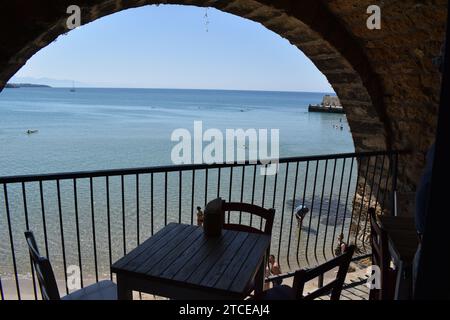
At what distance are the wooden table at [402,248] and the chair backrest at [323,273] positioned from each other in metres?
0.45

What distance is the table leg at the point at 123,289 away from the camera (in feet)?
5.95

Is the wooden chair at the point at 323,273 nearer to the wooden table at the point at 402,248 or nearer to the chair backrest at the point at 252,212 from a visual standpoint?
the wooden table at the point at 402,248

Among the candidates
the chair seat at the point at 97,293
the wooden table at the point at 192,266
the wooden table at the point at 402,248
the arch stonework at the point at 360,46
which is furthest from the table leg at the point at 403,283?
the chair seat at the point at 97,293

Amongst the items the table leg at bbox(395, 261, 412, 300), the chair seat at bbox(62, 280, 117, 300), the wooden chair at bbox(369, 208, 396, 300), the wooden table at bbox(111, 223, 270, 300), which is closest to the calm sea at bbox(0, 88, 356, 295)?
the chair seat at bbox(62, 280, 117, 300)

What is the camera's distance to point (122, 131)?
3522 centimetres

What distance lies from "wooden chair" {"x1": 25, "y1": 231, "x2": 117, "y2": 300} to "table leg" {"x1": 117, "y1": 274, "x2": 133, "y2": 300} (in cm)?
28

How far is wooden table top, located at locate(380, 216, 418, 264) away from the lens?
195 centimetres

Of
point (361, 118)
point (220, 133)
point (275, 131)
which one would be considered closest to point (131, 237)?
point (361, 118)

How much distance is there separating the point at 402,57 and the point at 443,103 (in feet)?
10.5

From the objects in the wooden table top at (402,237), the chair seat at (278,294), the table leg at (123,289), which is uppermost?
the wooden table top at (402,237)

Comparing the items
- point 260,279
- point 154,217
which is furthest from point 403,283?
point 154,217

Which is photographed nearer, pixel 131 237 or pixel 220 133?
pixel 131 237

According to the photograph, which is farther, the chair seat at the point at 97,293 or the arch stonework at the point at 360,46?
the arch stonework at the point at 360,46

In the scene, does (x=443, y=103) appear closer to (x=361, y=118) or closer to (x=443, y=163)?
(x=443, y=163)
